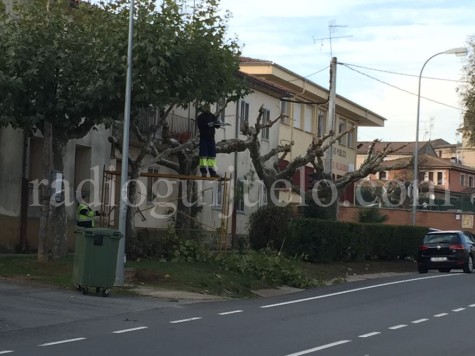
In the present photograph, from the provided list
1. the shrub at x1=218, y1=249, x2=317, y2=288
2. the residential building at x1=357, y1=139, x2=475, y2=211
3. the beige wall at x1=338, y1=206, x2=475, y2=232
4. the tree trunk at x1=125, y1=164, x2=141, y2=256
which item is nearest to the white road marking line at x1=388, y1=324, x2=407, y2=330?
the shrub at x1=218, y1=249, x2=317, y2=288

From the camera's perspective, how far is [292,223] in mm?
25891

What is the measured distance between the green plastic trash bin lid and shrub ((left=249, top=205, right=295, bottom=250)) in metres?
10.2

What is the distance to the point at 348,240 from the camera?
2862cm

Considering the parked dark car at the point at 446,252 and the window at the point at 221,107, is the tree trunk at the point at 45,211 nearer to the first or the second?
the window at the point at 221,107

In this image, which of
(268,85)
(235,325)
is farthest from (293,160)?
(235,325)

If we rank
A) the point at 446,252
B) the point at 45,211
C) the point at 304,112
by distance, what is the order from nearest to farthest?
1. the point at 45,211
2. the point at 446,252
3. the point at 304,112

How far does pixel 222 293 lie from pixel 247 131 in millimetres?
7467

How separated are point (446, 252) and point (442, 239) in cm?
47

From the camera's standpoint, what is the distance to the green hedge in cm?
2605

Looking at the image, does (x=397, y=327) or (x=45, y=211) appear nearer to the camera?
(x=397, y=327)

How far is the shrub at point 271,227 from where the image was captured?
84.0ft

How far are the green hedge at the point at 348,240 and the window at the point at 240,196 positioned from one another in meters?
5.27

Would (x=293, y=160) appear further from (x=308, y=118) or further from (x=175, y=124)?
(x=308, y=118)

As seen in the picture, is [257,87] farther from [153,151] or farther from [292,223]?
[153,151]
